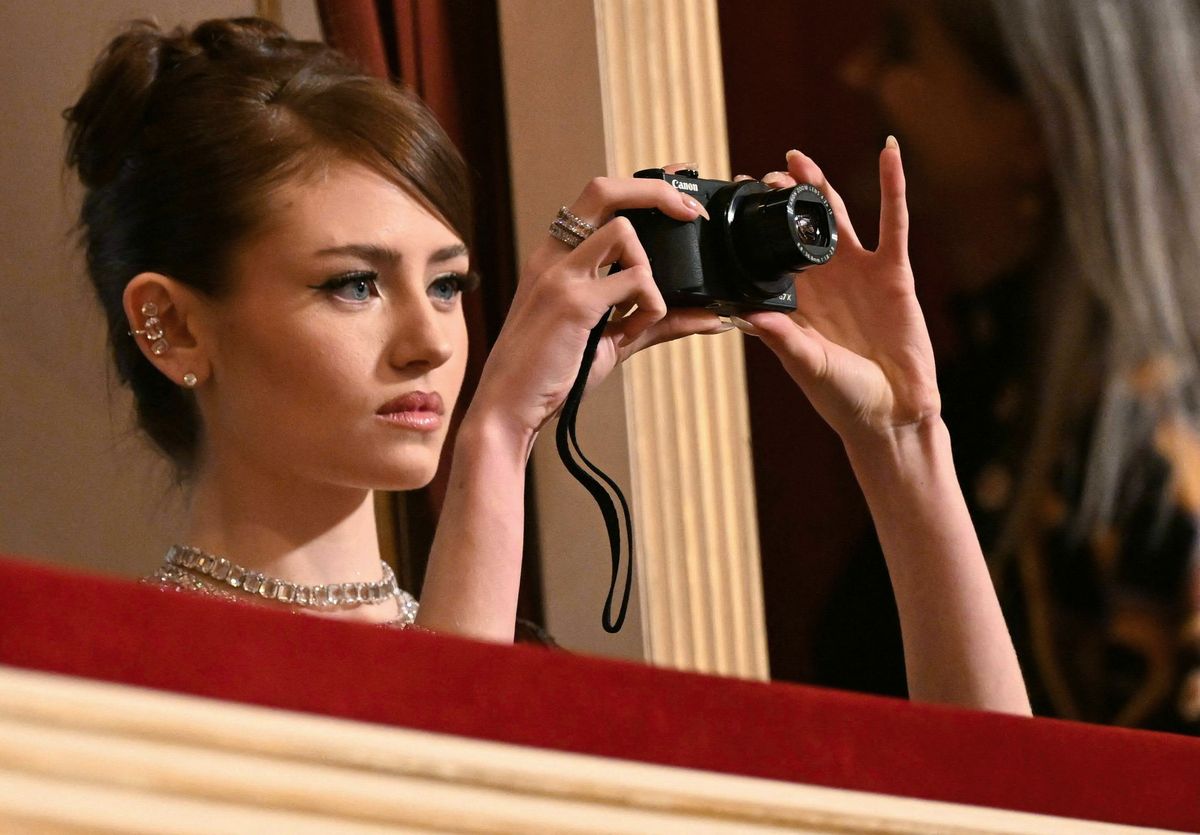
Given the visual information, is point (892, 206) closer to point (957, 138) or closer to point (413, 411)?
point (413, 411)

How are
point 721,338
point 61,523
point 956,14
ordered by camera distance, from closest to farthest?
point 61,523 < point 721,338 < point 956,14

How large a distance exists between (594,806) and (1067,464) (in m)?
1.44

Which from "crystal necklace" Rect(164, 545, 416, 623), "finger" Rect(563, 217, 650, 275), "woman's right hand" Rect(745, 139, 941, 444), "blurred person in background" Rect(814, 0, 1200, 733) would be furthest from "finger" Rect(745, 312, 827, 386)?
"blurred person in background" Rect(814, 0, 1200, 733)

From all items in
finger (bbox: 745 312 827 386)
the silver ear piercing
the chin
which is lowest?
the chin

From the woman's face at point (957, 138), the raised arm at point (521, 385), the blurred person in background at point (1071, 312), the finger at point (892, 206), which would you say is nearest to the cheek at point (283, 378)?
the raised arm at point (521, 385)

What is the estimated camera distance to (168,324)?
3.49 ft

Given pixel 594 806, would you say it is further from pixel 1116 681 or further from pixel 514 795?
pixel 1116 681

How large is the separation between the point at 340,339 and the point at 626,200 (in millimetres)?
228

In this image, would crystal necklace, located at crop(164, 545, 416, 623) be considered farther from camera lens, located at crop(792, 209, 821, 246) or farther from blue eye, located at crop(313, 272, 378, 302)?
camera lens, located at crop(792, 209, 821, 246)

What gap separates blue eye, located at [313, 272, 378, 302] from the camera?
1.02 metres

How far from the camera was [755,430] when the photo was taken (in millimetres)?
1723

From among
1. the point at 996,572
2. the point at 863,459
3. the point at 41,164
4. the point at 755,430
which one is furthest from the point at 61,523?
the point at 996,572

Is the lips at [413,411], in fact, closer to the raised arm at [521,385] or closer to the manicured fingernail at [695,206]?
the raised arm at [521,385]

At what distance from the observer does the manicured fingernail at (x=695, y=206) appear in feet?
3.03
